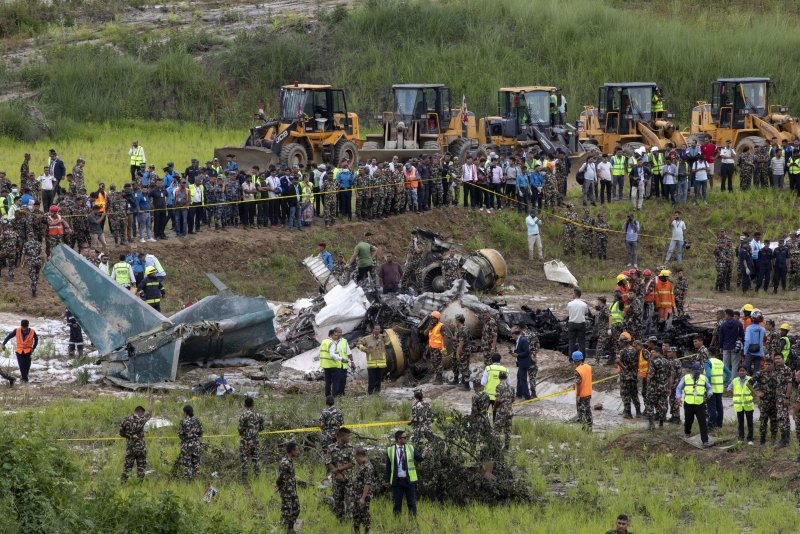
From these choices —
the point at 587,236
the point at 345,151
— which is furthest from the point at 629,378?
the point at 345,151

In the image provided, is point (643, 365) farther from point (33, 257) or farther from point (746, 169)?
point (746, 169)

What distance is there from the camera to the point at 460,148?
37.0 m

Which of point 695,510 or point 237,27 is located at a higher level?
point 237,27

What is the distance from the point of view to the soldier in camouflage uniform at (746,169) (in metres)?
34.7

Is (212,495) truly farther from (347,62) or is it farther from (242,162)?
(347,62)

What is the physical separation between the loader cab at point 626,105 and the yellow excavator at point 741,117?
153 centimetres

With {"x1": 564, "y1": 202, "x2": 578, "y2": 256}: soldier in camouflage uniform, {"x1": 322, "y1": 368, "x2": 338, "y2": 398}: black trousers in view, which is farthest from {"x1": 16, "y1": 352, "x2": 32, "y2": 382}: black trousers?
{"x1": 564, "y1": 202, "x2": 578, "y2": 256}: soldier in camouflage uniform

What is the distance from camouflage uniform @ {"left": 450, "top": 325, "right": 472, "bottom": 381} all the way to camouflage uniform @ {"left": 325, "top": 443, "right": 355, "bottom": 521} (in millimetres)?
6092

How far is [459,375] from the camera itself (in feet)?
73.5

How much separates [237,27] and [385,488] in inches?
1658

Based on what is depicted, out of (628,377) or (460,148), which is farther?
(460,148)

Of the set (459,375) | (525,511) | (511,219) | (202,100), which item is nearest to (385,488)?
(525,511)

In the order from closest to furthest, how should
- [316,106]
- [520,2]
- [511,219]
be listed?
1. [511,219]
2. [316,106]
3. [520,2]

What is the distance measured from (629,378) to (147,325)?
7.65m
